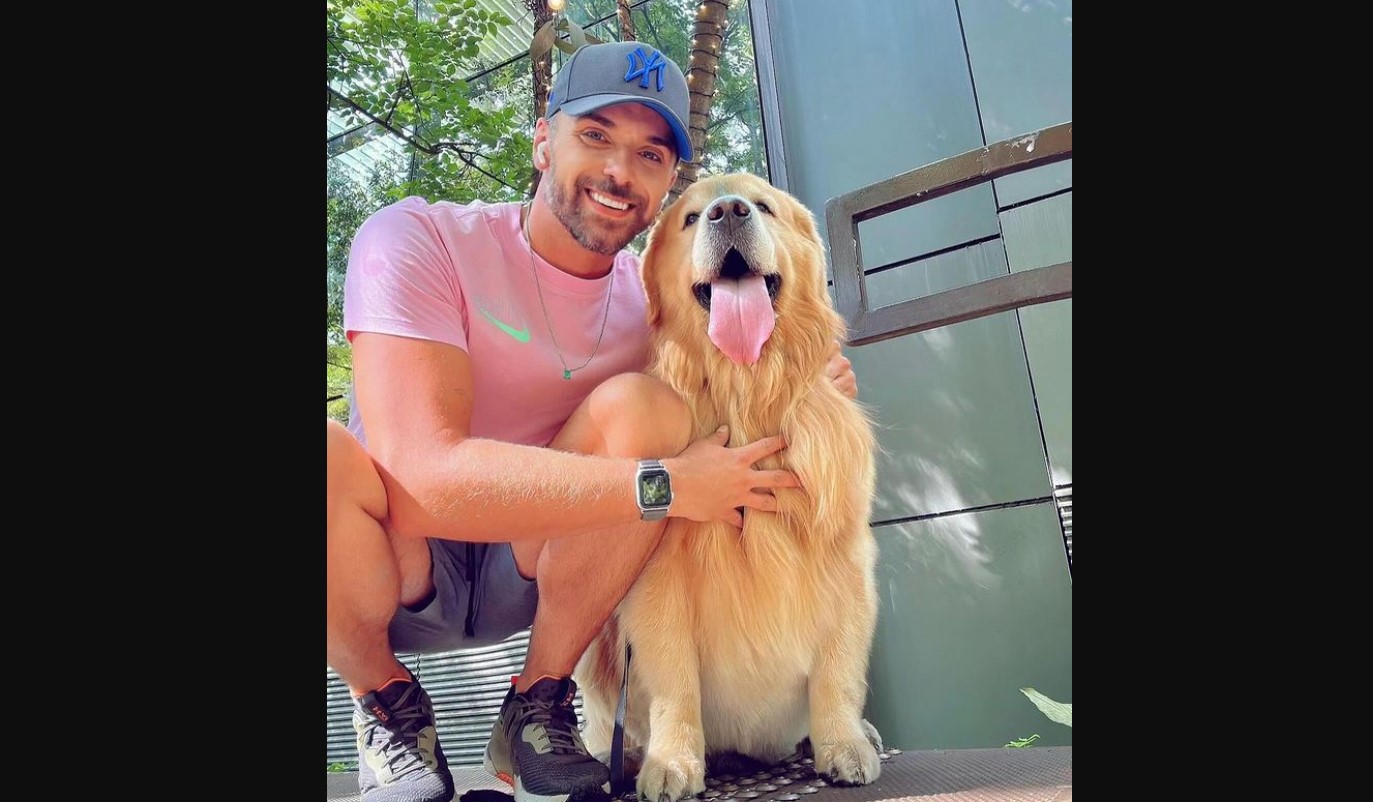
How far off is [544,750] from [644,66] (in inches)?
47.6

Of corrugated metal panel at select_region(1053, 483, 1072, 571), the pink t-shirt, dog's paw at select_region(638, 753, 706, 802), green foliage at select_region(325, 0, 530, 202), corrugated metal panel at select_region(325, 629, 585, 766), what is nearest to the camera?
dog's paw at select_region(638, 753, 706, 802)

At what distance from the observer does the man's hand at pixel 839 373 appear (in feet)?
5.80

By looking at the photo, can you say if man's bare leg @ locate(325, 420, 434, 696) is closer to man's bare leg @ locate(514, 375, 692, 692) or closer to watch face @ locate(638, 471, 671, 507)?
man's bare leg @ locate(514, 375, 692, 692)

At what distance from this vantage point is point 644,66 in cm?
159

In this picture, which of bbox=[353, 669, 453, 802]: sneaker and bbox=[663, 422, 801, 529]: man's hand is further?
bbox=[663, 422, 801, 529]: man's hand

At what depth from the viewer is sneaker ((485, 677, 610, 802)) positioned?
131cm

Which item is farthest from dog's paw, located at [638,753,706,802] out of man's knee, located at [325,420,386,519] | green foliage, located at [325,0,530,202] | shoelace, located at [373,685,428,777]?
green foliage, located at [325,0,530,202]

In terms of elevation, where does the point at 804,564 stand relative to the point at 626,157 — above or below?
below

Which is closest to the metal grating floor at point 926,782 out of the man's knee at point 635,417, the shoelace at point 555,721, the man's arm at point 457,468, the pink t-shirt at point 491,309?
the shoelace at point 555,721

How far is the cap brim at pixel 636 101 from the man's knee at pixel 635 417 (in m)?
0.49
